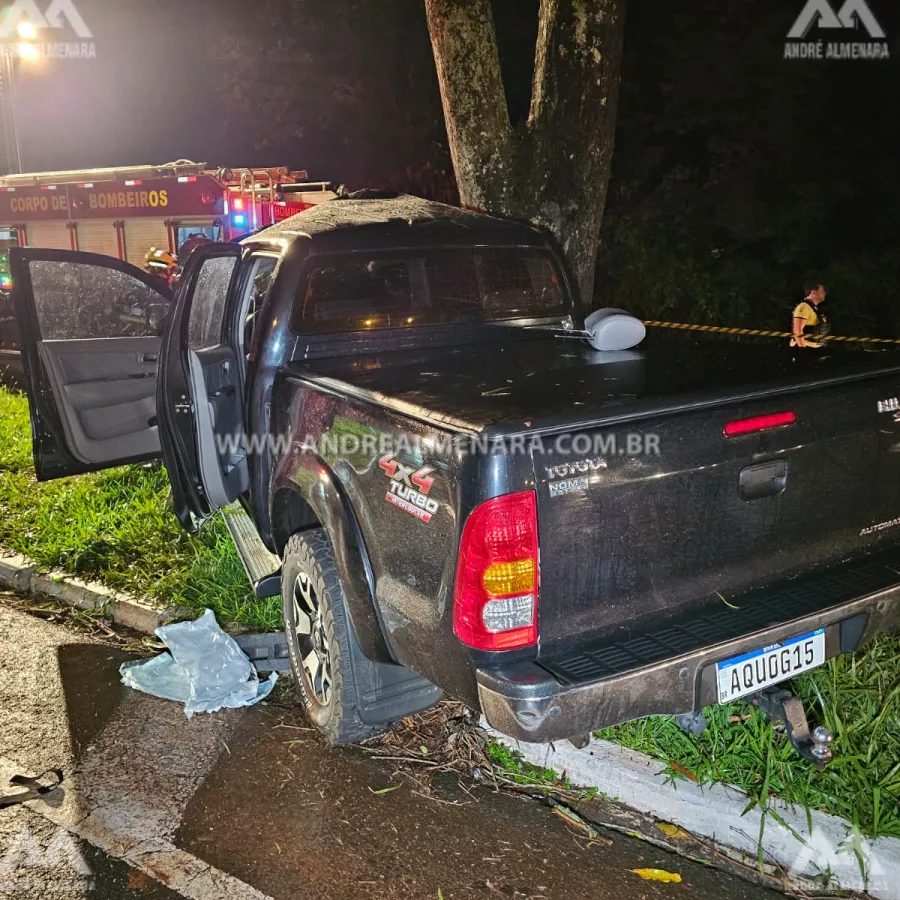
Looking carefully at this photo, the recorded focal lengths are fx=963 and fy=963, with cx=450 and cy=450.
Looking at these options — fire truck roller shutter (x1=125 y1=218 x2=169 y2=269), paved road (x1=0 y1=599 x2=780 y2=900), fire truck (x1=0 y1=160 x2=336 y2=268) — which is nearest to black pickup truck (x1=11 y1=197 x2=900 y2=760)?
paved road (x1=0 y1=599 x2=780 y2=900)

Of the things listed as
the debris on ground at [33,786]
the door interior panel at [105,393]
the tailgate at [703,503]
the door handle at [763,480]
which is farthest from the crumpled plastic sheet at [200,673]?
the door handle at [763,480]

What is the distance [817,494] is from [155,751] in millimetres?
2719

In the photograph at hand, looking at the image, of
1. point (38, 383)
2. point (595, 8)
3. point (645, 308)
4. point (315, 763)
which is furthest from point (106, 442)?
point (645, 308)

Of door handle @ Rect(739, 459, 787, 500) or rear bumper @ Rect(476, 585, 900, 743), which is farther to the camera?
door handle @ Rect(739, 459, 787, 500)

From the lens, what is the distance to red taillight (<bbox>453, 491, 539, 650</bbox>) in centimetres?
270

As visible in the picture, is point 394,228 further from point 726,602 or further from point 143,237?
point 143,237

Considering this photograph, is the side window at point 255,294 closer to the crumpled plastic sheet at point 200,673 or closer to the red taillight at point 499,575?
the crumpled plastic sheet at point 200,673

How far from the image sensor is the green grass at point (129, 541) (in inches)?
201

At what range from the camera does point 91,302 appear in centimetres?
526

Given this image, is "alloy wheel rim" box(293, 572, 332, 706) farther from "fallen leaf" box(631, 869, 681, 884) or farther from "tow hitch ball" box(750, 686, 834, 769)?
"tow hitch ball" box(750, 686, 834, 769)

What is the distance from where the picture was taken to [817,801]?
3.20m

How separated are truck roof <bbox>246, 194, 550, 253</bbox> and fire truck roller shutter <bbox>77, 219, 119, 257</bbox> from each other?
451 inches

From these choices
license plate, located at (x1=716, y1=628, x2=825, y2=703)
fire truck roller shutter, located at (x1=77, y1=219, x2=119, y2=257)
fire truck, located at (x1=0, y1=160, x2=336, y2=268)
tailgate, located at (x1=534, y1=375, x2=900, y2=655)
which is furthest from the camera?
fire truck roller shutter, located at (x1=77, y1=219, x2=119, y2=257)

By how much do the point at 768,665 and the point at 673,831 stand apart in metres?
0.71
